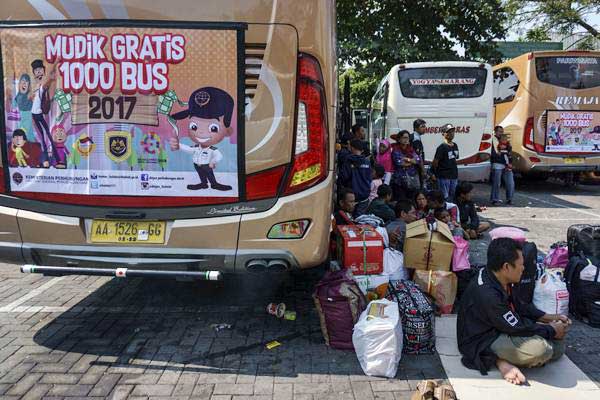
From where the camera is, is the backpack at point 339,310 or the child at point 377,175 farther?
the child at point 377,175

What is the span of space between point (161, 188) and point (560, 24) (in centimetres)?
2358

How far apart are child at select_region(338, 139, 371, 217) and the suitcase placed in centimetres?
257

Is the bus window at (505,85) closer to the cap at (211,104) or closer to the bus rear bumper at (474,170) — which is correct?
the bus rear bumper at (474,170)

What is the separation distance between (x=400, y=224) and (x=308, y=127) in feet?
7.53

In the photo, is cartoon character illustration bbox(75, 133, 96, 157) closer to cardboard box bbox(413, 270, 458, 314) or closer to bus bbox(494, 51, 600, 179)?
cardboard box bbox(413, 270, 458, 314)

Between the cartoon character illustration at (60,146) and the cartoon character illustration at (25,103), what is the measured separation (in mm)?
168

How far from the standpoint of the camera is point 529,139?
13117 millimetres

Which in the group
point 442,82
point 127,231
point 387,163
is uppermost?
point 442,82

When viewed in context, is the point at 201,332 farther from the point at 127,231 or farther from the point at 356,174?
the point at 356,174

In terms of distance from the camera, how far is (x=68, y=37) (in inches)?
143

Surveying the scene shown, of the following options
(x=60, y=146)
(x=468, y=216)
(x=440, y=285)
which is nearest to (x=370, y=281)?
(x=440, y=285)

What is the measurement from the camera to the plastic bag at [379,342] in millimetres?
3635

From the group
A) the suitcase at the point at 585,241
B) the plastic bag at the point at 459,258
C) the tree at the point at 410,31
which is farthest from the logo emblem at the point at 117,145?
the tree at the point at 410,31

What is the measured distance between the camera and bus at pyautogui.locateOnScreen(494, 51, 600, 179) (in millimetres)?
12953
